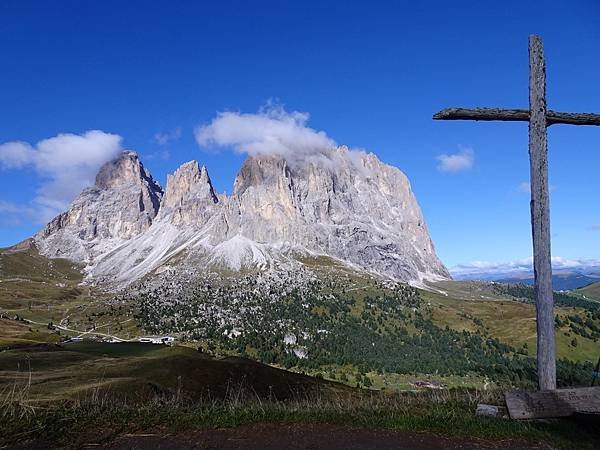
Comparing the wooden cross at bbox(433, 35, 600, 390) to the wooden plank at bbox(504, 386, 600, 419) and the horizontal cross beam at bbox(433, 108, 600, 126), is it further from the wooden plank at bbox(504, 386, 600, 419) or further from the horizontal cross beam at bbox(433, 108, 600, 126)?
the wooden plank at bbox(504, 386, 600, 419)

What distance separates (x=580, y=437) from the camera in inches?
412

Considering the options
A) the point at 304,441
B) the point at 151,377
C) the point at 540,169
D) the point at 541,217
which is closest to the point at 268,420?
the point at 304,441

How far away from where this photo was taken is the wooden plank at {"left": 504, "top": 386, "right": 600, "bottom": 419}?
35.3 feet

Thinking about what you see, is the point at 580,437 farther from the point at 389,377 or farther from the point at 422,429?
the point at 389,377

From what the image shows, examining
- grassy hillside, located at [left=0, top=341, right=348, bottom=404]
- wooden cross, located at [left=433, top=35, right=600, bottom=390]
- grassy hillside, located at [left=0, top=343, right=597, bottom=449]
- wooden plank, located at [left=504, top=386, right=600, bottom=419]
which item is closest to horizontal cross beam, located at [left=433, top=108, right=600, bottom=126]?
wooden cross, located at [left=433, top=35, right=600, bottom=390]

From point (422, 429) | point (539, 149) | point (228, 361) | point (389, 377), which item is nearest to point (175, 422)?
point (422, 429)

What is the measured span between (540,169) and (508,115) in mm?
2058

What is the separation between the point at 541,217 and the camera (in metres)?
13.2

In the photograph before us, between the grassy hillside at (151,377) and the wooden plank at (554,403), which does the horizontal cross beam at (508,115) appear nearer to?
the wooden plank at (554,403)

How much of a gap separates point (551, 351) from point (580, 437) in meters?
2.45

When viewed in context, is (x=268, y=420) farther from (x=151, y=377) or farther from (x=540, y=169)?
(x=151, y=377)

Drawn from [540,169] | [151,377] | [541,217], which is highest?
[540,169]

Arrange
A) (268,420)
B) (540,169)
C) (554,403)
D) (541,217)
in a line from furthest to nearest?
1. (540,169)
2. (541,217)
3. (268,420)
4. (554,403)

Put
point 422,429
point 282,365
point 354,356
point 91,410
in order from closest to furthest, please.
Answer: point 422,429
point 91,410
point 282,365
point 354,356
